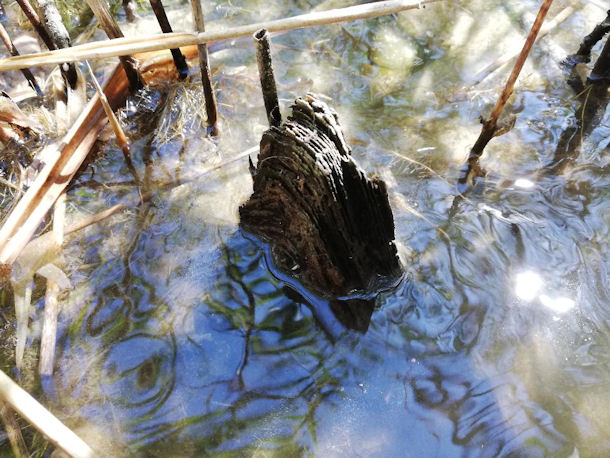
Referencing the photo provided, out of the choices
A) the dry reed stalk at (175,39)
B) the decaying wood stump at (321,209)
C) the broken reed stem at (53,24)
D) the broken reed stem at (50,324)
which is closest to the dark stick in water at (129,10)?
the broken reed stem at (53,24)

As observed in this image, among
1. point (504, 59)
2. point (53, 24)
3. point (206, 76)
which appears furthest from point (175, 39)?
point (504, 59)

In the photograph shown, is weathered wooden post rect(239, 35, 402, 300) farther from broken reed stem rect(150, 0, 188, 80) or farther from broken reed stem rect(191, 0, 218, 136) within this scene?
broken reed stem rect(150, 0, 188, 80)

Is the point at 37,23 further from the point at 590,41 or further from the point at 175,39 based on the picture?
the point at 590,41

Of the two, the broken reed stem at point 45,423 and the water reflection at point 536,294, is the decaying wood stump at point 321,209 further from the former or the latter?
the broken reed stem at point 45,423

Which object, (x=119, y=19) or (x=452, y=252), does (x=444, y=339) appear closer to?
(x=452, y=252)

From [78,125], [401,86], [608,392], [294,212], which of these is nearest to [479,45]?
[401,86]

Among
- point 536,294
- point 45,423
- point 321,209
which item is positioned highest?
point 321,209

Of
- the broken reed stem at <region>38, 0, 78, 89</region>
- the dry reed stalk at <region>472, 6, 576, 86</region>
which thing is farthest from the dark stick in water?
the dry reed stalk at <region>472, 6, 576, 86</region>
